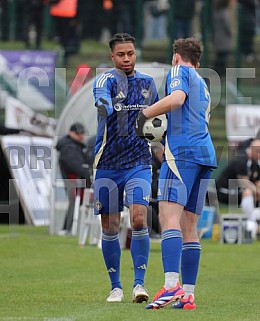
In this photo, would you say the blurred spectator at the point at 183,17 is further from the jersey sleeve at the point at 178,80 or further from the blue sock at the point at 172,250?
the blue sock at the point at 172,250

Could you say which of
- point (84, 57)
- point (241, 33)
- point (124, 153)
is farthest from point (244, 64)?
point (124, 153)

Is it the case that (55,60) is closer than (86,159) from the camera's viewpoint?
No

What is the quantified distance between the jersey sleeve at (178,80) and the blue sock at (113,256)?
158 cm

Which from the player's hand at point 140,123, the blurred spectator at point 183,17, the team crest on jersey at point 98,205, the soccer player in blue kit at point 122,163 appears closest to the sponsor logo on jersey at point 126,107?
the soccer player in blue kit at point 122,163

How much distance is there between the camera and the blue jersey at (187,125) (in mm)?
8266

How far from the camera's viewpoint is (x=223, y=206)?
861 inches

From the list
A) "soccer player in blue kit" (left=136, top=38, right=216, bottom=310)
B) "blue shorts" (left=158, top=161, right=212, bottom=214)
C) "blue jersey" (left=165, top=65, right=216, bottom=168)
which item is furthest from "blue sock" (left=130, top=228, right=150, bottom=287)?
"blue jersey" (left=165, top=65, right=216, bottom=168)

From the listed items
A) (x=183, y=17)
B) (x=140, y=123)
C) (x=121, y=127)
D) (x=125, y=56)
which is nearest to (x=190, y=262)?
(x=140, y=123)

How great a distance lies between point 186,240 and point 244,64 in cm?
1681

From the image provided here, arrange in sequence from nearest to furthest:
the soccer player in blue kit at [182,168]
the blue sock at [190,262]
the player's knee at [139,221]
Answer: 1. the soccer player in blue kit at [182,168]
2. the blue sock at [190,262]
3. the player's knee at [139,221]

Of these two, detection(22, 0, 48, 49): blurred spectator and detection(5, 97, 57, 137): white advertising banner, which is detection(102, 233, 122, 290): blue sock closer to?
detection(5, 97, 57, 137): white advertising banner

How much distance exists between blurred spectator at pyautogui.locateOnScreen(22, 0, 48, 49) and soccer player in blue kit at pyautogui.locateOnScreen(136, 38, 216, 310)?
16.1m

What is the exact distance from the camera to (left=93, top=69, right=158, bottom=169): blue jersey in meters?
9.02

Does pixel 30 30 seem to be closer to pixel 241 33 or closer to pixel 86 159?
pixel 241 33
